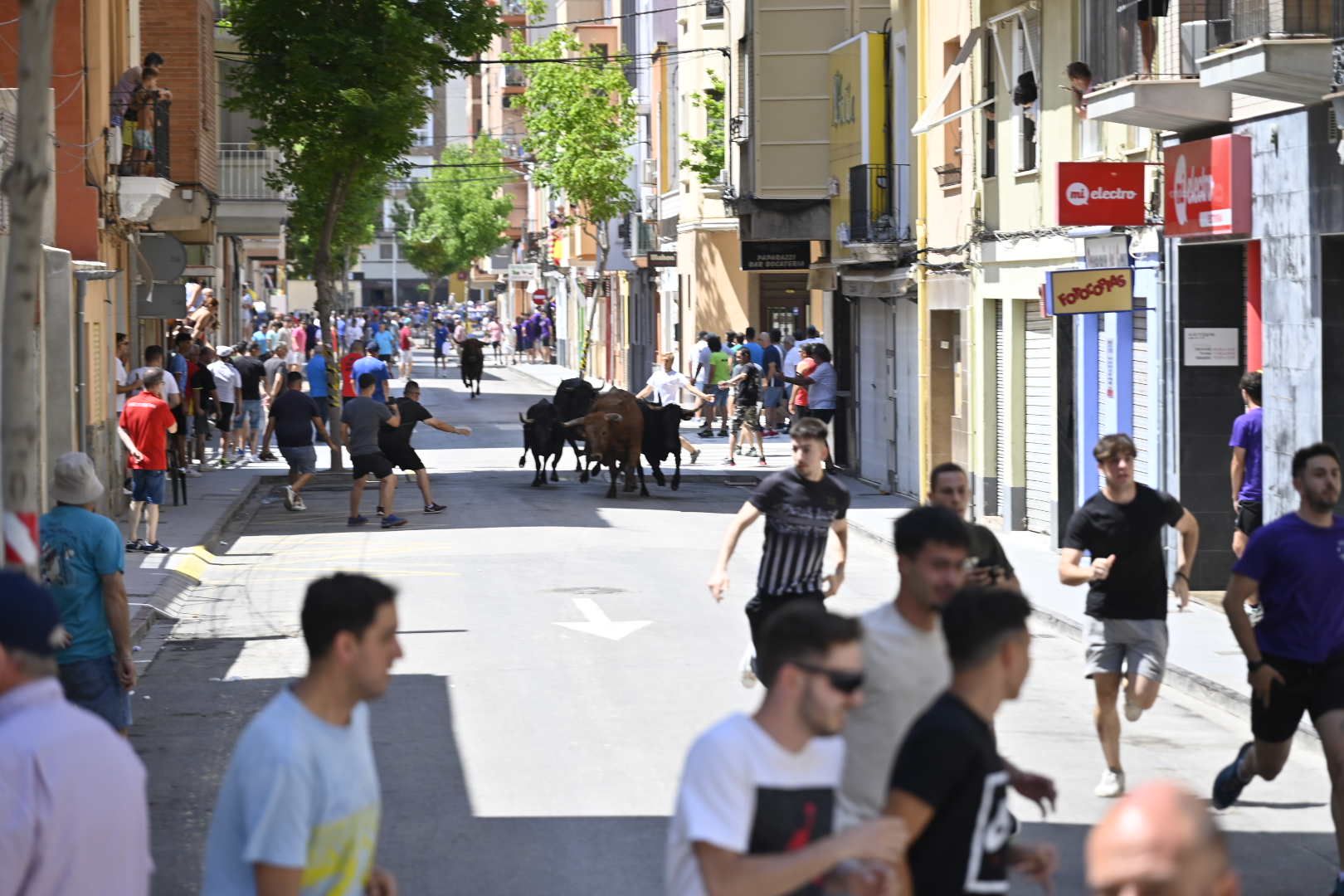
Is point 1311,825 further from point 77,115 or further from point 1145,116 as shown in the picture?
point 77,115

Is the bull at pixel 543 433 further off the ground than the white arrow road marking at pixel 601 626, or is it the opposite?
the bull at pixel 543 433

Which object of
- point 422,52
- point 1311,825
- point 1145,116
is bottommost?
point 1311,825

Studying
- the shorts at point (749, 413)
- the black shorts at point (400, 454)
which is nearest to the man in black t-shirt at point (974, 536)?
the black shorts at point (400, 454)

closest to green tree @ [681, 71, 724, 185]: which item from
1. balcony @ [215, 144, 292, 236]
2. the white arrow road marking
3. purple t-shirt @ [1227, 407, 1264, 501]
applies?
balcony @ [215, 144, 292, 236]

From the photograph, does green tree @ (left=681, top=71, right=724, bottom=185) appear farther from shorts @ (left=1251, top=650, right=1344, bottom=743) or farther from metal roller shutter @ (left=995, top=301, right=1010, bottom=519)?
shorts @ (left=1251, top=650, right=1344, bottom=743)

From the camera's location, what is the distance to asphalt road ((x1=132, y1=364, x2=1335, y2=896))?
9508 millimetres

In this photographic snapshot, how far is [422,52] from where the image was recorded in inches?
1241

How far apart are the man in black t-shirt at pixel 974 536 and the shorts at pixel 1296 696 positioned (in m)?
1.18

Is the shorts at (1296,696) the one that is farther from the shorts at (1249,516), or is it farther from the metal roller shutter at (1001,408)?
the metal roller shutter at (1001,408)

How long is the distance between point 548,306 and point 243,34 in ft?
208

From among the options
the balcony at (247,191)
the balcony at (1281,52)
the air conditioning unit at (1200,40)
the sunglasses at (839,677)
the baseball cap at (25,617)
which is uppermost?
the balcony at (247,191)

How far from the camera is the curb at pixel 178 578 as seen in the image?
16688 mm

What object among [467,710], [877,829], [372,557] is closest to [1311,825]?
[467,710]

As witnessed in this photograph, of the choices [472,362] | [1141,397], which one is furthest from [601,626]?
[472,362]
